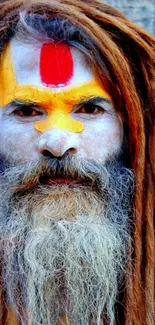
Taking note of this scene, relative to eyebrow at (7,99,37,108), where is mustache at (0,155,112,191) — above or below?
below

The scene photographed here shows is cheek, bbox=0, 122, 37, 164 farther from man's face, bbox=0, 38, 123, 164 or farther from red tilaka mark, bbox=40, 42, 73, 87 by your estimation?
red tilaka mark, bbox=40, 42, 73, 87

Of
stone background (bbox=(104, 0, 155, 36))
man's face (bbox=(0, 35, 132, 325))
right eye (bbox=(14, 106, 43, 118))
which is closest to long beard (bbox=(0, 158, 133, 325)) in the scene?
man's face (bbox=(0, 35, 132, 325))

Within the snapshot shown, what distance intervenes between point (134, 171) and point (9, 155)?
31 centimetres

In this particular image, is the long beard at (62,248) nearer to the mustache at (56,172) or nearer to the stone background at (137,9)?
the mustache at (56,172)

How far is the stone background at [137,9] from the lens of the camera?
2.78m

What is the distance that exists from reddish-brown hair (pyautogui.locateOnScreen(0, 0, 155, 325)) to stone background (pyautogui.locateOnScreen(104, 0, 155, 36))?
0.70 metres

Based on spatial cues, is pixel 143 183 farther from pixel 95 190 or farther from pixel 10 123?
pixel 10 123

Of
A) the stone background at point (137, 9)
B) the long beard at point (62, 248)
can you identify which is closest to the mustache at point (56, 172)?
the long beard at point (62, 248)

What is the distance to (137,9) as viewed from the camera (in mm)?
2797

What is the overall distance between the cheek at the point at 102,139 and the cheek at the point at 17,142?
0.41ft

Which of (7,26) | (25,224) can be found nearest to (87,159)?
(25,224)

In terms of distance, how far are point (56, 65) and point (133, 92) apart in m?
0.20

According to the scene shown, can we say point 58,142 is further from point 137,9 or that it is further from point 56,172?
point 137,9

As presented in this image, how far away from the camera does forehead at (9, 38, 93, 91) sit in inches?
78.9
